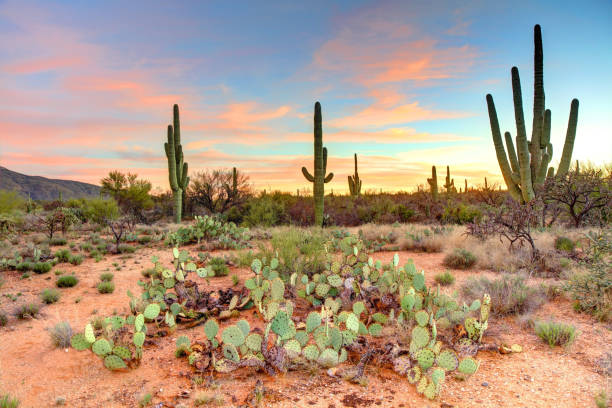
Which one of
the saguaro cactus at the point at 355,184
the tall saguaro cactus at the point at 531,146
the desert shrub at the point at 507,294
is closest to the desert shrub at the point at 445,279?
the desert shrub at the point at 507,294

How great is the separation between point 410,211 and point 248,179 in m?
10.1

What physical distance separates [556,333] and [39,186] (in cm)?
8648

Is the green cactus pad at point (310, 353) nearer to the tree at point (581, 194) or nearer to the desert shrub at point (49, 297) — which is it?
the desert shrub at point (49, 297)

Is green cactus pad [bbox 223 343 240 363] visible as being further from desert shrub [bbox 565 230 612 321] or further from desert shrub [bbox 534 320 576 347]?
desert shrub [bbox 565 230 612 321]

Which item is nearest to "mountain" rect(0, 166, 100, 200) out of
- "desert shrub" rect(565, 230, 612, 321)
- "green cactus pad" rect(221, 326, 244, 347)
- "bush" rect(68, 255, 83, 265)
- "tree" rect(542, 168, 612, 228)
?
"bush" rect(68, 255, 83, 265)

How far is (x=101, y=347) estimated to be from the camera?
12.0 ft

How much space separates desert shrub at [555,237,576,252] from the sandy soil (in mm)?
4109

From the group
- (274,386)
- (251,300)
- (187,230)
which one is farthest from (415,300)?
(187,230)

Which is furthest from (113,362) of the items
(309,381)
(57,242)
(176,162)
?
(176,162)

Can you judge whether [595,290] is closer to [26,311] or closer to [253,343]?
[253,343]

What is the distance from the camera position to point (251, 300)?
5.71 meters

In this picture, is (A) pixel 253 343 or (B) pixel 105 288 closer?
(A) pixel 253 343

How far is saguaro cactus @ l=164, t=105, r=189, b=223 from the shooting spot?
1955cm

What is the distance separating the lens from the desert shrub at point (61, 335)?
450cm
